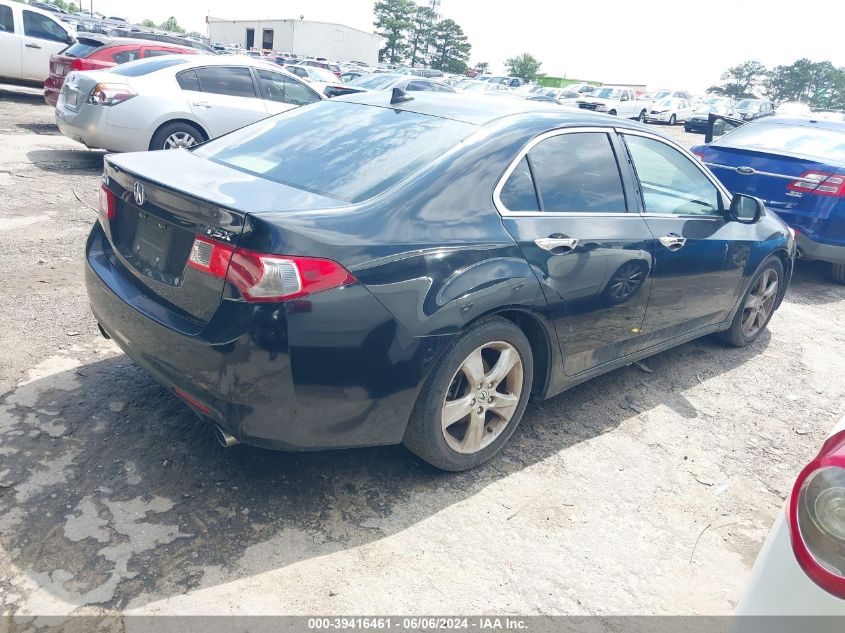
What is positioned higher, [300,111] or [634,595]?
[300,111]

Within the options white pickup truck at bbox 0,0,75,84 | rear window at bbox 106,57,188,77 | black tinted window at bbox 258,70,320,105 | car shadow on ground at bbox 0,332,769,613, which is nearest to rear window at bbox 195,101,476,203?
car shadow on ground at bbox 0,332,769,613

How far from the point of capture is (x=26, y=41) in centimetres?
1480

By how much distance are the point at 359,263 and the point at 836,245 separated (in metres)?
6.12

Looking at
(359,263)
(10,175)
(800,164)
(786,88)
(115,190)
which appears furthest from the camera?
(786,88)

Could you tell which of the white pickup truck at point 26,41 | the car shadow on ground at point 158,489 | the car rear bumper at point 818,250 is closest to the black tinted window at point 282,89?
the car rear bumper at point 818,250

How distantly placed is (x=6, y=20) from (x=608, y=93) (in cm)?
2586

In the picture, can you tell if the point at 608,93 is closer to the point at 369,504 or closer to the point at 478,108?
the point at 478,108

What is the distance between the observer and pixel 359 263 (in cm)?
262

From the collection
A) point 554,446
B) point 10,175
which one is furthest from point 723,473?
point 10,175

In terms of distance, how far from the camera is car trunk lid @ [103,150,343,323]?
2629mm

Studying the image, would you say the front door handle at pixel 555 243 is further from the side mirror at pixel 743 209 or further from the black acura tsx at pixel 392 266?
the side mirror at pixel 743 209

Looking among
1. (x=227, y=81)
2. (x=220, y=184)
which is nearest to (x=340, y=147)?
(x=220, y=184)

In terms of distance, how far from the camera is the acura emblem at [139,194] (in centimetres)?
296

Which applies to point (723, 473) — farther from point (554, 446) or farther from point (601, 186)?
point (601, 186)
